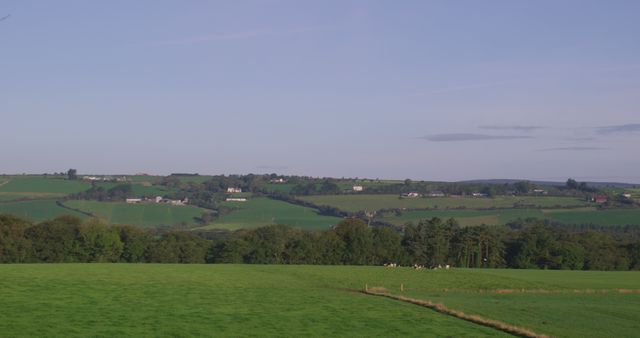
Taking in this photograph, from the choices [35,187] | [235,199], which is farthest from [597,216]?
[35,187]

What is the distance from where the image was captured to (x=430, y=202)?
178m

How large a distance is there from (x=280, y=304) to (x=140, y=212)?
12420 centimetres

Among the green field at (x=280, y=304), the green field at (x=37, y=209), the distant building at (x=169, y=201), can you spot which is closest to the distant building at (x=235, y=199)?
the distant building at (x=169, y=201)

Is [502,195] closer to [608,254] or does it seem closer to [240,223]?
[240,223]

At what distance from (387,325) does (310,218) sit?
4819 inches

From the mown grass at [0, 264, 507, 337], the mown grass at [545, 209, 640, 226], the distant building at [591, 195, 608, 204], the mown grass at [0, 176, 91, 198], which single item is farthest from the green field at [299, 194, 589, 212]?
the mown grass at [0, 264, 507, 337]

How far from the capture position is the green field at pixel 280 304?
105ft

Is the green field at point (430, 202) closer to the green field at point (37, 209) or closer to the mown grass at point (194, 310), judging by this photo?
the green field at point (37, 209)

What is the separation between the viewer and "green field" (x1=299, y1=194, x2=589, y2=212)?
171 meters

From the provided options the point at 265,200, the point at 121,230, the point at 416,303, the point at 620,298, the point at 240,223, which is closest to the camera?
the point at 416,303

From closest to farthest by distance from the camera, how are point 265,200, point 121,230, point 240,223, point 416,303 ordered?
point 416,303
point 121,230
point 240,223
point 265,200

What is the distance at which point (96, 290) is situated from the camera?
45.2m

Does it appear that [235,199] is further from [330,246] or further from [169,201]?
[330,246]

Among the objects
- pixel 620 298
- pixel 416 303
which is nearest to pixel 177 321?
pixel 416 303
